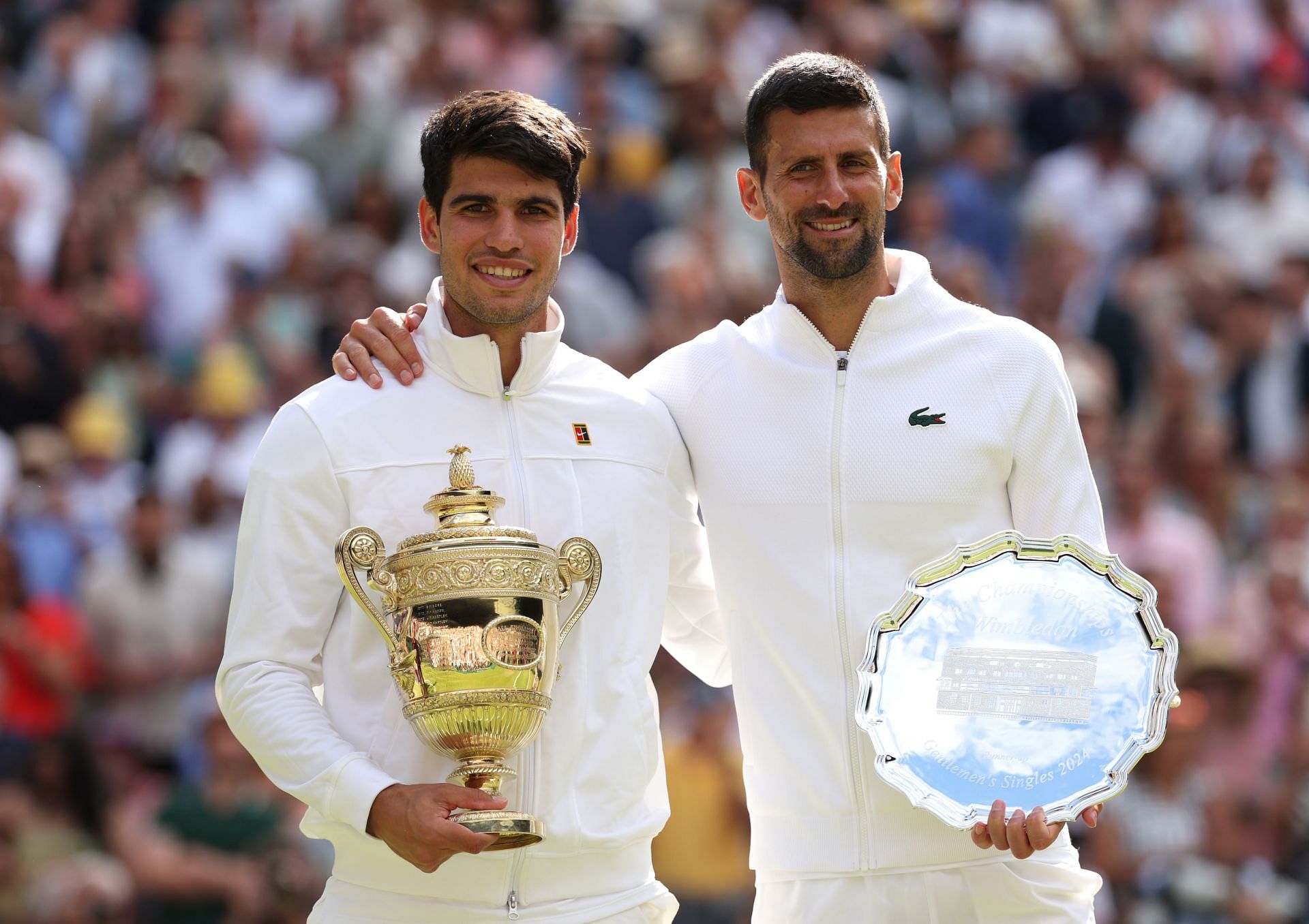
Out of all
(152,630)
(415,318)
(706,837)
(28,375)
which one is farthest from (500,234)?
(28,375)

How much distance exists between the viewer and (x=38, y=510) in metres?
8.46

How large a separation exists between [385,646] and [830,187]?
1.33m

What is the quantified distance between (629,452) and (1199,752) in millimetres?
4362

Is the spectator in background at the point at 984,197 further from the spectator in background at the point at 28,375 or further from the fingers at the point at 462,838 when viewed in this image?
the fingers at the point at 462,838

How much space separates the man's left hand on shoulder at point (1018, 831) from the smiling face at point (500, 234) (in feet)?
4.48

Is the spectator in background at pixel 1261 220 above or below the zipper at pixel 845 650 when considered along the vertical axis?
above

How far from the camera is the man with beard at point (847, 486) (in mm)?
4238

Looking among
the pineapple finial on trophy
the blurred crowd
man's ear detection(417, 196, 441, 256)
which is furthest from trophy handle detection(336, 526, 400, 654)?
the blurred crowd

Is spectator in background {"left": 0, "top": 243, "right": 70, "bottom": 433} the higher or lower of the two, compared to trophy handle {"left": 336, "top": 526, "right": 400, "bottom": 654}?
higher

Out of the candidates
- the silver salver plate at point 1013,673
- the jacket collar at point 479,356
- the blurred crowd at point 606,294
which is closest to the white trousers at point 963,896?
the silver salver plate at point 1013,673

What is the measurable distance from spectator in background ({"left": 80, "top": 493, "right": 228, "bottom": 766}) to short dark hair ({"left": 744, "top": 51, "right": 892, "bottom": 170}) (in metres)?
4.33

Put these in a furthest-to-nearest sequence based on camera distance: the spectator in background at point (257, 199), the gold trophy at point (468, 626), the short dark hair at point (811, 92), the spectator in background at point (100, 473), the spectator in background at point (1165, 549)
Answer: the spectator in background at point (257, 199) < the spectator in background at point (100, 473) < the spectator in background at point (1165, 549) < the short dark hair at point (811, 92) < the gold trophy at point (468, 626)

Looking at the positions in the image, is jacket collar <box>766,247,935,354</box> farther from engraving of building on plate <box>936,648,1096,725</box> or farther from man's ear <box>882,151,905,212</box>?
engraving of building on plate <box>936,648,1096,725</box>

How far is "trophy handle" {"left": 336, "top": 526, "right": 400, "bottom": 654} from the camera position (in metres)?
3.89
